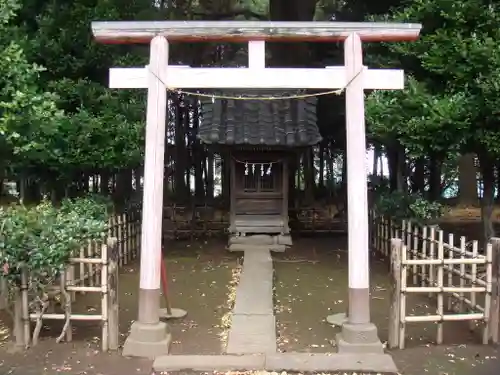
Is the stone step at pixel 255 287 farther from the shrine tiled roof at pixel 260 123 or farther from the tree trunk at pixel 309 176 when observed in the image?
the tree trunk at pixel 309 176

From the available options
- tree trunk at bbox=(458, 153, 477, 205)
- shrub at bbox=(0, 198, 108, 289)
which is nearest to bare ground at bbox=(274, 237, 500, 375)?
shrub at bbox=(0, 198, 108, 289)

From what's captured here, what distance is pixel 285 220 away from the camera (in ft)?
44.4

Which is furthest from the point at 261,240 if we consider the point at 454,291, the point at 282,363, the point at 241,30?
the point at 282,363

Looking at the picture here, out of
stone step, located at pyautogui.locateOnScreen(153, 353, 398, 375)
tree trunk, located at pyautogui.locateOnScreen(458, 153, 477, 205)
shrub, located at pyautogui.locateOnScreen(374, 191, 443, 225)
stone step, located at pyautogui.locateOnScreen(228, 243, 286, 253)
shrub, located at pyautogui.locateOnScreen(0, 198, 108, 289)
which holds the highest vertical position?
tree trunk, located at pyautogui.locateOnScreen(458, 153, 477, 205)

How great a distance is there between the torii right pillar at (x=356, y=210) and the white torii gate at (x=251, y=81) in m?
0.01

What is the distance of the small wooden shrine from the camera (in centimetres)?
1302

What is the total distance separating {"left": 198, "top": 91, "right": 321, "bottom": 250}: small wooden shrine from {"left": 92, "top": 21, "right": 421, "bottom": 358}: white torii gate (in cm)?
632

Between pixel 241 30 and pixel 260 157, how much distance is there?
7073 mm

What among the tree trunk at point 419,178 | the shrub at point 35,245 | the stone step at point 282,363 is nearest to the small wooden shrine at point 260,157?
the shrub at point 35,245

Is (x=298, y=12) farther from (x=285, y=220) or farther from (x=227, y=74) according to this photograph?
(x=227, y=74)

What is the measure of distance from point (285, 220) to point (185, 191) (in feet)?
38.0

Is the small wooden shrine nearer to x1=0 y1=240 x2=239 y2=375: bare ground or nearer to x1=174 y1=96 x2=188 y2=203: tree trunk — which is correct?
x1=0 y1=240 x2=239 y2=375: bare ground

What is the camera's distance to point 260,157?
44.1ft

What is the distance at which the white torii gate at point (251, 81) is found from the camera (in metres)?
6.24
